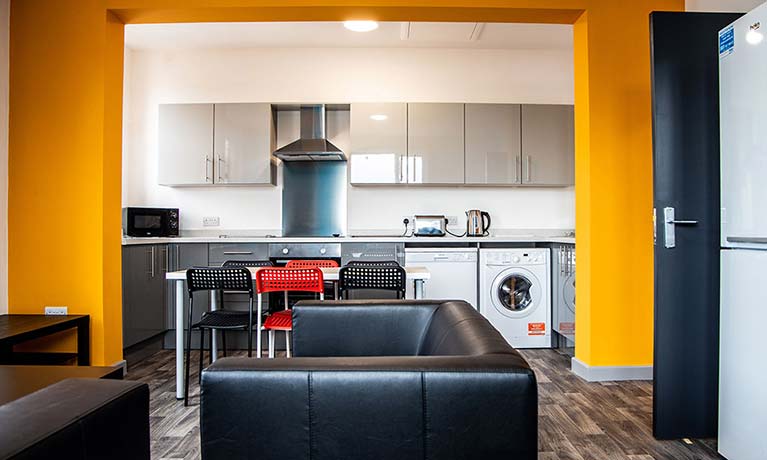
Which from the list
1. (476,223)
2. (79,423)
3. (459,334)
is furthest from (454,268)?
(79,423)

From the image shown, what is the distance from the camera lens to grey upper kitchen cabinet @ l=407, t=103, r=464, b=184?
14.0 feet

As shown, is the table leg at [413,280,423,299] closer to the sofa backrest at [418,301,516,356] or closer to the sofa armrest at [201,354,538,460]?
the sofa backrest at [418,301,516,356]

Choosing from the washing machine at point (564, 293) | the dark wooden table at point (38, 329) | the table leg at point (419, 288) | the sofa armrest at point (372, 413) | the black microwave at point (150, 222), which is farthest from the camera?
the black microwave at point (150, 222)

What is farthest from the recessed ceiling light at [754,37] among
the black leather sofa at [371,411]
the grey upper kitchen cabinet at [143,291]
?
the grey upper kitchen cabinet at [143,291]

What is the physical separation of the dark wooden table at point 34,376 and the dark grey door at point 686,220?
220 centimetres

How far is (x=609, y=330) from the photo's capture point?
9.62 ft

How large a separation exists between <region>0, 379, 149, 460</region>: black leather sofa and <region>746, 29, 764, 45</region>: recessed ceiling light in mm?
2278

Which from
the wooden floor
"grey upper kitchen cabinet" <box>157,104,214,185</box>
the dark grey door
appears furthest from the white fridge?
"grey upper kitchen cabinet" <box>157,104,214,185</box>

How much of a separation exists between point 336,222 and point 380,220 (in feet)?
1.48

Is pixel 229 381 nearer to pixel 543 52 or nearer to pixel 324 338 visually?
pixel 324 338

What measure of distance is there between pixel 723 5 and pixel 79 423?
3.40 meters

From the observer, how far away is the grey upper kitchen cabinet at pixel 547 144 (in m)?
4.27

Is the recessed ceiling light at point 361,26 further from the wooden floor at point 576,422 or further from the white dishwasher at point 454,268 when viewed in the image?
the wooden floor at point 576,422

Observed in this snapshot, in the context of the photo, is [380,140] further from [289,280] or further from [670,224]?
[670,224]
